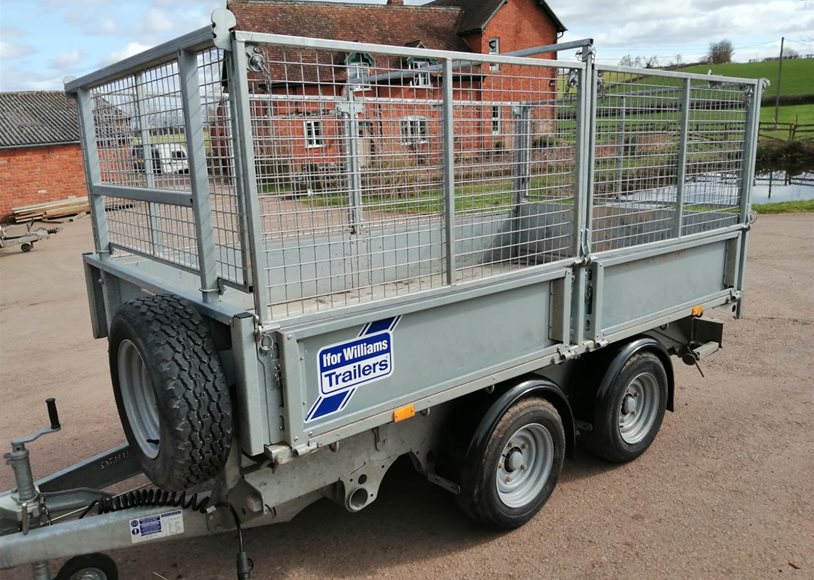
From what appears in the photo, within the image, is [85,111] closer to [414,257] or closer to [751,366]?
[414,257]

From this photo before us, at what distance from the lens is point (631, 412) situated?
4.65 meters

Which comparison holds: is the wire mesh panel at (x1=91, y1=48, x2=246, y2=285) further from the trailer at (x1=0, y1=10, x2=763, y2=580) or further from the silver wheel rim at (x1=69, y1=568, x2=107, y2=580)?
the silver wheel rim at (x1=69, y1=568, x2=107, y2=580)

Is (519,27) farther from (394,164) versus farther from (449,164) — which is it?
(449,164)

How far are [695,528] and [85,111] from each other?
4248 millimetres

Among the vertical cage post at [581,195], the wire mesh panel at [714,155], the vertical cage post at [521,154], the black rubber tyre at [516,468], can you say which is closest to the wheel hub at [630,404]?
the black rubber tyre at [516,468]

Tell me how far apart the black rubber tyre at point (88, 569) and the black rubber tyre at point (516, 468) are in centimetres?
179

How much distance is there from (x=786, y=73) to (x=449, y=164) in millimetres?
69074

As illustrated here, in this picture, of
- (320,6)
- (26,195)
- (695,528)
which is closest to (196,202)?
(695,528)

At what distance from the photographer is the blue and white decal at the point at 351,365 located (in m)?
2.82

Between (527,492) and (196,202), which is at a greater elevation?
(196,202)

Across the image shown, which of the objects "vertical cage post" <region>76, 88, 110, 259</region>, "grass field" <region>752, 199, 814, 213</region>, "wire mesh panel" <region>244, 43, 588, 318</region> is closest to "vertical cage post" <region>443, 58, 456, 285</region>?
"wire mesh panel" <region>244, 43, 588, 318</region>

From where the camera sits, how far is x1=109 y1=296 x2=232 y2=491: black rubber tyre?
2.57 metres

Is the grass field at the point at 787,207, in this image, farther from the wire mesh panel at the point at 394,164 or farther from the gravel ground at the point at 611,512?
the wire mesh panel at the point at 394,164

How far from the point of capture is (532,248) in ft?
17.9
